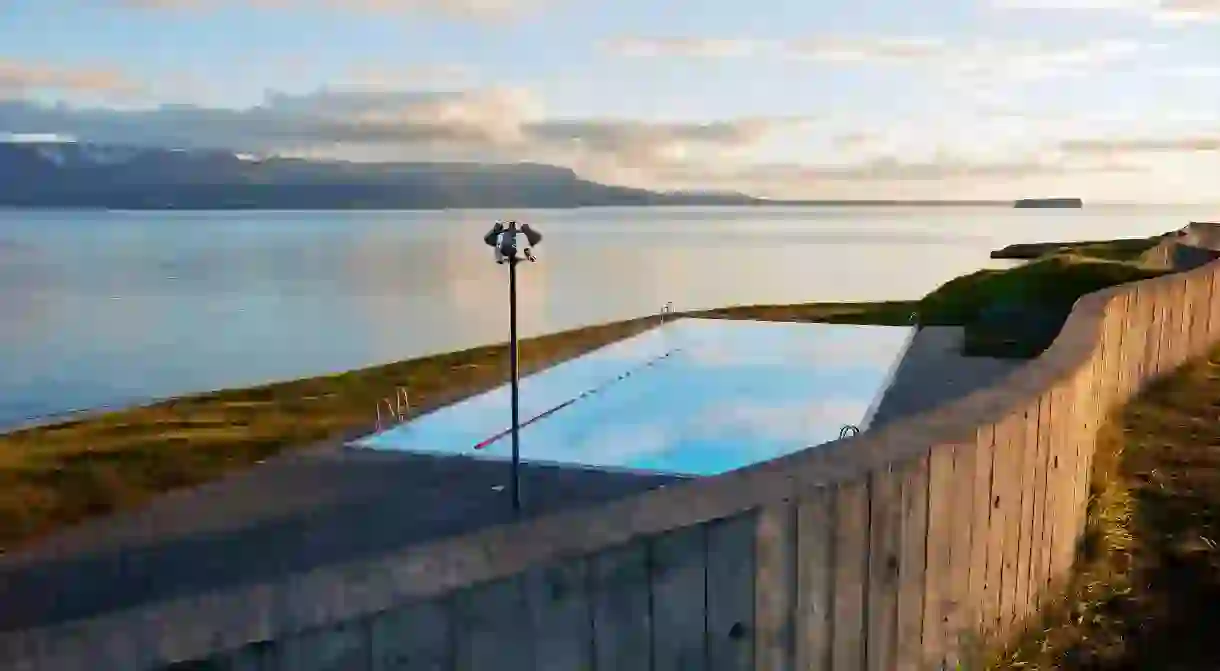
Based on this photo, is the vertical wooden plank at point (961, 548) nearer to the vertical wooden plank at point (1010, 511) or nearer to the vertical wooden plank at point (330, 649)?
the vertical wooden plank at point (1010, 511)

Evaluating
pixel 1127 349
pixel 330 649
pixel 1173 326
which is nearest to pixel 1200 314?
pixel 1173 326

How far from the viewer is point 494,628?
5.53ft

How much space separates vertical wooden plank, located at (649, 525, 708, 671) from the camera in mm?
1828

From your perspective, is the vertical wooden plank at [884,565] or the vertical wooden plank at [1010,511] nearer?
the vertical wooden plank at [884,565]

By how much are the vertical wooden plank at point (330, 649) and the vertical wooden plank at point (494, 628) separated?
16 cm

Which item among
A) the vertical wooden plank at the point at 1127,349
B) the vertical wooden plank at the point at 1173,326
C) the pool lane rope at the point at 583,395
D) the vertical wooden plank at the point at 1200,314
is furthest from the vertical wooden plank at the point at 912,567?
the vertical wooden plank at the point at 1200,314

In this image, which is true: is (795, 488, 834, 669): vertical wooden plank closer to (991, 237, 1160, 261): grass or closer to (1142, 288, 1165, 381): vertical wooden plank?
(1142, 288, 1165, 381): vertical wooden plank

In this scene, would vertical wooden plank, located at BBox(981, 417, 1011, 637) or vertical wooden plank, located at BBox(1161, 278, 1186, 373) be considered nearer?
vertical wooden plank, located at BBox(981, 417, 1011, 637)

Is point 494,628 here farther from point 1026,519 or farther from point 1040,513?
point 1040,513

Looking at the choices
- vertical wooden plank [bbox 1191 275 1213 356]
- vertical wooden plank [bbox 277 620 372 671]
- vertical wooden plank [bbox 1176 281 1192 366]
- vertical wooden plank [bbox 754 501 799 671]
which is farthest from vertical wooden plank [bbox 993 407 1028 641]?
vertical wooden plank [bbox 1191 275 1213 356]

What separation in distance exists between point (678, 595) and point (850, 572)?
52cm

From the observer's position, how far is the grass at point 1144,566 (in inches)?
109

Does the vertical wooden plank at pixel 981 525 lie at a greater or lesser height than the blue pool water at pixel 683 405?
greater

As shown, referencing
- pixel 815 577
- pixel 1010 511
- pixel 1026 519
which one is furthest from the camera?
pixel 1026 519
